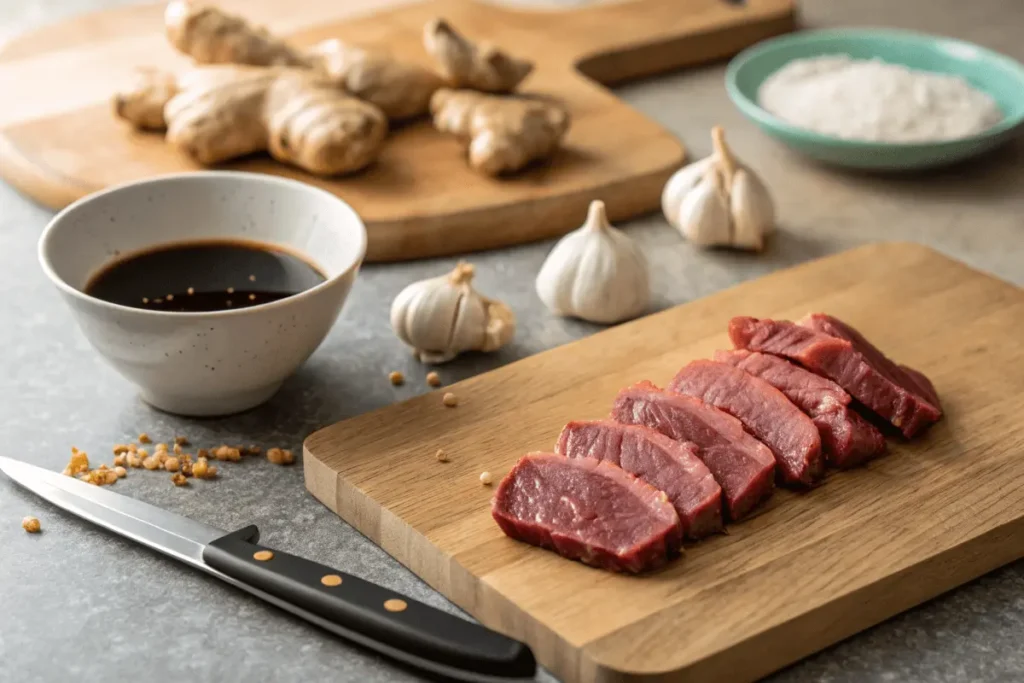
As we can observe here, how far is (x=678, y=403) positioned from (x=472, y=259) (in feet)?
2.87

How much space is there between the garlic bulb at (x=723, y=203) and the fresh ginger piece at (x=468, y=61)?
1.89ft

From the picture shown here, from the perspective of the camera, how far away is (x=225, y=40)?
9.41ft

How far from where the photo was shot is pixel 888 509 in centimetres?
175

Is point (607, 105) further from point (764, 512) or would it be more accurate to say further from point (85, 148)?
point (764, 512)

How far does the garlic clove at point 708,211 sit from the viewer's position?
2553 mm

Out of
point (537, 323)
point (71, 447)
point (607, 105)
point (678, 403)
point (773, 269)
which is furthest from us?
point (607, 105)

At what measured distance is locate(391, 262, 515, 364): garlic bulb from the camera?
2164mm

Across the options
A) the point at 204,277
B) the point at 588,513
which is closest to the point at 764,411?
the point at 588,513

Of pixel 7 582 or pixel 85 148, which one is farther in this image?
pixel 85 148

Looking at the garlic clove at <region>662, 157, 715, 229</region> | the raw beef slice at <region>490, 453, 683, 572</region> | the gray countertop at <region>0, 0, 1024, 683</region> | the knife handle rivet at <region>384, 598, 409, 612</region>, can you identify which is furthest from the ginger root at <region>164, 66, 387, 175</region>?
the knife handle rivet at <region>384, 598, 409, 612</region>

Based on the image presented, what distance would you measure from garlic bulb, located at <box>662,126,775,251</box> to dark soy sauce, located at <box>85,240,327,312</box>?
84 centimetres

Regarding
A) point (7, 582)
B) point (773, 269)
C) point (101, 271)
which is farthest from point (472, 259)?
point (7, 582)

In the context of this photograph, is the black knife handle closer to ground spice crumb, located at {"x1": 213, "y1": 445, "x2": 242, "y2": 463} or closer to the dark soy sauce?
ground spice crumb, located at {"x1": 213, "y1": 445, "x2": 242, "y2": 463}

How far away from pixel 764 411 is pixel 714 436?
104mm
